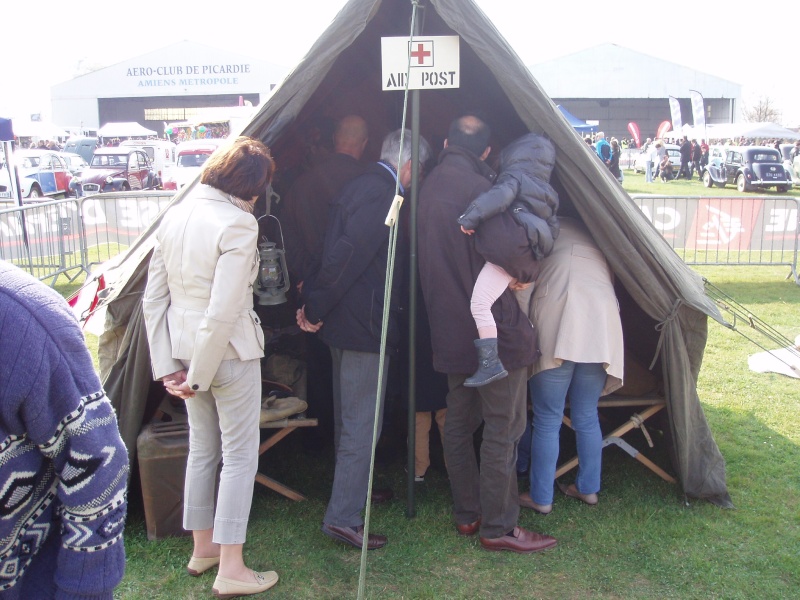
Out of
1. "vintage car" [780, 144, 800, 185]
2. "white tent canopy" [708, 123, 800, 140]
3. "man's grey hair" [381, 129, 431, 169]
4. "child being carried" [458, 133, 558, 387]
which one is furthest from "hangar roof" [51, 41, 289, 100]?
"child being carried" [458, 133, 558, 387]

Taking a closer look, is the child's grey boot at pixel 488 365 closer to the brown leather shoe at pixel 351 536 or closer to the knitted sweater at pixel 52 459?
the brown leather shoe at pixel 351 536

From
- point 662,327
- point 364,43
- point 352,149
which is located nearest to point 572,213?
point 662,327

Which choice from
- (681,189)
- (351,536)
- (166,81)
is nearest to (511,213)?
(351,536)

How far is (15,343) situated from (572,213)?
11.2ft

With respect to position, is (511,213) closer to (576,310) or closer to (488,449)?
(576,310)

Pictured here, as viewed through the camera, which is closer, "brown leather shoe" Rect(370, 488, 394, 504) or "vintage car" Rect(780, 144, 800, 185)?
"brown leather shoe" Rect(370, 488, 394, 504)

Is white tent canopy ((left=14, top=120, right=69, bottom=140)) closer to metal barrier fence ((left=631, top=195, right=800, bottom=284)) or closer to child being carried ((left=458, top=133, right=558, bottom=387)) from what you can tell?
metal barrier fence ((left=631, top=195, right=800, bottom=284))

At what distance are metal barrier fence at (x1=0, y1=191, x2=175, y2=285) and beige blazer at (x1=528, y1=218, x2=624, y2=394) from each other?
5461 mm

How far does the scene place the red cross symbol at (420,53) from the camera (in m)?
3.55

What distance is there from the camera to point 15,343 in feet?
4.96

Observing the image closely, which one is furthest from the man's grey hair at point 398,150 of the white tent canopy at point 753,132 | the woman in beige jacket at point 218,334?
the white tent canopy at point 753,132

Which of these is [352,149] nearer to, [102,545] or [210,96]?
[102,545]

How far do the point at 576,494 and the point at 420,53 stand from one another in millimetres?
2511

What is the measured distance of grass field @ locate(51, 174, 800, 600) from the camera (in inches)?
130
